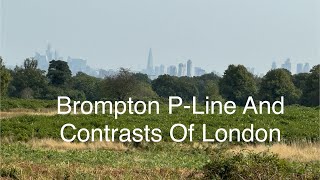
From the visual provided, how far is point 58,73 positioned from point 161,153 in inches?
2056

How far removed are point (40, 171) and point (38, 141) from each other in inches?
435

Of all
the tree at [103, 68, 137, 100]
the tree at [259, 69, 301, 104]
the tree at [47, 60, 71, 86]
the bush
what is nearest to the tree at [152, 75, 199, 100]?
the tree at [47, 60, 71, 86]

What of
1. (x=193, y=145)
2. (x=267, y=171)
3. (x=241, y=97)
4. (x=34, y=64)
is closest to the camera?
(x=267, y=171)

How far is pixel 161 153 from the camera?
15.3m

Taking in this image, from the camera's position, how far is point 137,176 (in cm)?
777

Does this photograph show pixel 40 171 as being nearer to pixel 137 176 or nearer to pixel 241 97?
pixel 137 176

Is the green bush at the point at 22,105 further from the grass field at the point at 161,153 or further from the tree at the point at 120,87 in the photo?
the grass field at the point at 161,153

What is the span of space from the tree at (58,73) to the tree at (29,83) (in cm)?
184

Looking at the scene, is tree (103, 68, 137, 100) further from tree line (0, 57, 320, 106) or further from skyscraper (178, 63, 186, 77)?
skyscraper (178, 63, 186, 77)

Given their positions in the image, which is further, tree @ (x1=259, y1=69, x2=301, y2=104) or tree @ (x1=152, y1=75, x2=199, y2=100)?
tree @ (x1=152, y1=75, x2=199, y2=100)

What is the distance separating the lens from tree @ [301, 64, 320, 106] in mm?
50278

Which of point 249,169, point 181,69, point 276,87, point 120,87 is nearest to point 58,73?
point 120,87

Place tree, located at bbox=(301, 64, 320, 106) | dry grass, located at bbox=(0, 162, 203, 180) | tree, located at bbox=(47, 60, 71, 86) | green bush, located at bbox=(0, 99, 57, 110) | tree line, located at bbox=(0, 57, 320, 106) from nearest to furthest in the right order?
dry grass, located at bbox=(0, 162, 203, 180) < green bush, located at bbox=(0, 99, 57, 110) < tree line, located at bbox=(0, 57, 320, 106) < tree, located at bbox=(301, 64, 320, 106) < tree, located at bbox=(47, 60, 71, 86)

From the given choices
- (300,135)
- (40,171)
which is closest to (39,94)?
(300,135)
